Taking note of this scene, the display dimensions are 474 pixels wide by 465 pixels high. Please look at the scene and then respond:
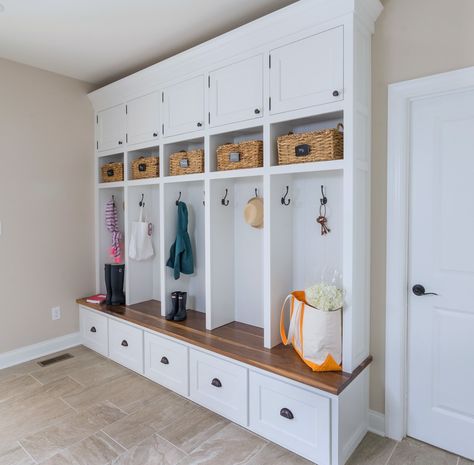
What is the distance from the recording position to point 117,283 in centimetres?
345

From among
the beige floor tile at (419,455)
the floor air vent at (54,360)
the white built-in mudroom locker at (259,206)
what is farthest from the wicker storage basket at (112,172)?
the beige floor tile at (419,455)

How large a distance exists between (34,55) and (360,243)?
9.98 ft

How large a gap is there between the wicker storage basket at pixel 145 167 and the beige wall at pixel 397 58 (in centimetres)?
178

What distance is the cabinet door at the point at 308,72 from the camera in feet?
6.56

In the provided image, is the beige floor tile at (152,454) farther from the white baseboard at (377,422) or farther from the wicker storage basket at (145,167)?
the wicker storage basket at (145,167)

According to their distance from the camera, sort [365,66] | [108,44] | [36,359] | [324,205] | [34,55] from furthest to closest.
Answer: [36,359], [34,55], [108,44], [324,205], [365,66]

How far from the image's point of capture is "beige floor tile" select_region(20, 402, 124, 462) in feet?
6.93

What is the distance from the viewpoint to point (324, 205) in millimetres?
2430

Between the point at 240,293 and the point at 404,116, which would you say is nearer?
the point at 404,116

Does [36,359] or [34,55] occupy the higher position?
[34,55]

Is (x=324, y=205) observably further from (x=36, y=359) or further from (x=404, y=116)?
(x=36, y=359)

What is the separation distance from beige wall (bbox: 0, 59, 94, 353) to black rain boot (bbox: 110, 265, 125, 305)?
49 centimetres

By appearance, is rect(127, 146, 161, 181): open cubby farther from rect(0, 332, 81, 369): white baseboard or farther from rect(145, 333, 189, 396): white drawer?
rect(0, 332, 81, 369): white baseboard

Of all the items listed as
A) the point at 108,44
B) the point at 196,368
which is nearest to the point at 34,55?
the point at 108,44
